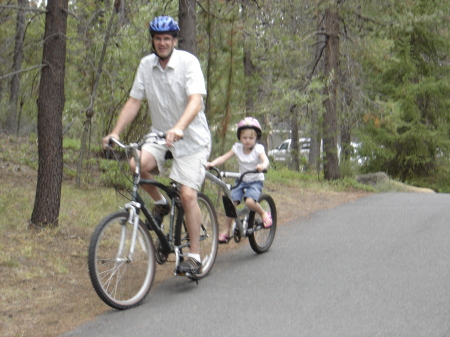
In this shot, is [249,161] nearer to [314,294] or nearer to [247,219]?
[247,219]

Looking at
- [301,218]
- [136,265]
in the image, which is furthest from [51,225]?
[301,218]

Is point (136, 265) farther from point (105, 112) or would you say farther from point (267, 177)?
point (267, 177)

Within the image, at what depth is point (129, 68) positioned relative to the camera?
10.1 metres

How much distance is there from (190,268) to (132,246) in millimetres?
723

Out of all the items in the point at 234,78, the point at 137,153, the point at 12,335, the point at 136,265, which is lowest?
the point at 12,335

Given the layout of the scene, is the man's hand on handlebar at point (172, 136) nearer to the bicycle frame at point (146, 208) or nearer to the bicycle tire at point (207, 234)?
the bicycle frame at point (146, 208)

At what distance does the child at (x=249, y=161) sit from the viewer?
289 inches

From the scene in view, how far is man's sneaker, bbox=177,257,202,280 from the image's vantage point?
5841 mm

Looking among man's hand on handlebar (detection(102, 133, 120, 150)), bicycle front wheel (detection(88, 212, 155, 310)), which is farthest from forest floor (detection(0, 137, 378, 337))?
man's hand on handlebar (detection(102, 133, 120, 150))

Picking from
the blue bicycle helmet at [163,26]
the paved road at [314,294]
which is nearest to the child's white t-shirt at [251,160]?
the paved road at [314,294]

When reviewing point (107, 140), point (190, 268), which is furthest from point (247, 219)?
point (107, 140)

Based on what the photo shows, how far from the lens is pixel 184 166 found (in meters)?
5.91

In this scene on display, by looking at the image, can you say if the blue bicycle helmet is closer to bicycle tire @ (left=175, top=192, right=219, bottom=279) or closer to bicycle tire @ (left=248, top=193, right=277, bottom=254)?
bicycle tire @ (left=175, top=192, right=219, bottom=279)

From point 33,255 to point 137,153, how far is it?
7.29 feet
